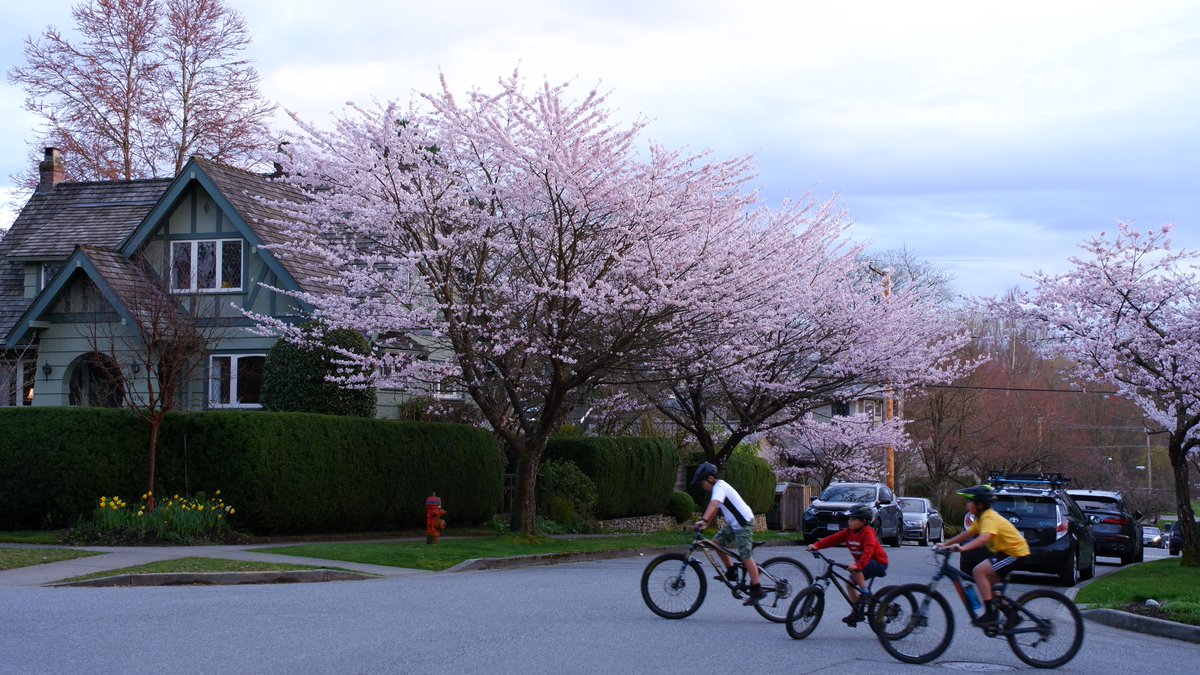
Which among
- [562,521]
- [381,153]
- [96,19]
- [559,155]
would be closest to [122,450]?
[381,153]

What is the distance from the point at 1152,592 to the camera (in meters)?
15.6

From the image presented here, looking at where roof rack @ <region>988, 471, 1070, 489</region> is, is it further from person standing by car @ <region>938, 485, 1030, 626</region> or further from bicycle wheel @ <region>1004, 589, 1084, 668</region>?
bicycle wheel @ <region>1004, 589, 1084, 668</region>

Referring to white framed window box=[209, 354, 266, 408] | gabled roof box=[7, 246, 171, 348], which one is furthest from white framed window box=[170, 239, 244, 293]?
white framed window box=[209, 354, 266, 408]

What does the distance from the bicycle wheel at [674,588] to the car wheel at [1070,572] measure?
926 centimetres

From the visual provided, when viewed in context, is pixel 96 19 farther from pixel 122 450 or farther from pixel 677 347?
pixel 677 347

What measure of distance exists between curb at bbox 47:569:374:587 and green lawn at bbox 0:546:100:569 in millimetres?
1772

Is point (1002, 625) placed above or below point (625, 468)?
below

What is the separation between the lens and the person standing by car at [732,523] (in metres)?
12.1

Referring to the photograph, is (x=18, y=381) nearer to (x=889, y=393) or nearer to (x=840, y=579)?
(x=889, y=393)

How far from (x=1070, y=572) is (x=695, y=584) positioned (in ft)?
31.0

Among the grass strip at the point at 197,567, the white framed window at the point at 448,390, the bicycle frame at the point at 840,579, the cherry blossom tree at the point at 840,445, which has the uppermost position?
the white framed window at the point at 448,390

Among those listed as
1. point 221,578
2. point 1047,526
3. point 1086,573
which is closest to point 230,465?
point 221,578

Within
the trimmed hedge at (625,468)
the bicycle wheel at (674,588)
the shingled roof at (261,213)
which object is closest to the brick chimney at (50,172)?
the shingled roof at (261,213)

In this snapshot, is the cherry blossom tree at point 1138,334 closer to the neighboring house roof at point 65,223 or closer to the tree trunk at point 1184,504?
the tree trunk at point 1184,504
